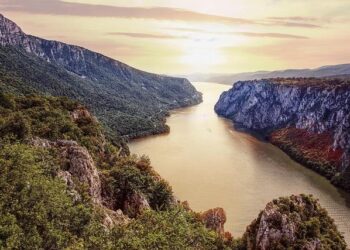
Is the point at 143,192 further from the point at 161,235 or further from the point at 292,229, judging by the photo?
the point at 161,235

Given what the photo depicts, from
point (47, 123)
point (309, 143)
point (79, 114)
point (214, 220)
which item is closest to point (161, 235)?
point (214, 220)

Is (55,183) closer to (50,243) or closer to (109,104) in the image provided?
(50,243)

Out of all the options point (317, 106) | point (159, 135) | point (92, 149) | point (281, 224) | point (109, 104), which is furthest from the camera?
point (109, 104)

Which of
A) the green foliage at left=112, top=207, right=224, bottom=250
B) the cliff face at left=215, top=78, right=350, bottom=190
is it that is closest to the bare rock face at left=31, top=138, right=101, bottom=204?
the green foliage at left=112, top=207, right=224, bottom=250

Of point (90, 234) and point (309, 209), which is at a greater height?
point (90, 234)

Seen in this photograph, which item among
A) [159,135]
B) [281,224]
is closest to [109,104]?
[159,135]

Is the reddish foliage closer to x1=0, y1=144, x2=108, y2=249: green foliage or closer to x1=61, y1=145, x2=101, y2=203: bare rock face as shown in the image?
x1=61, y1=145, x2=101, y2=203: bare rock face
